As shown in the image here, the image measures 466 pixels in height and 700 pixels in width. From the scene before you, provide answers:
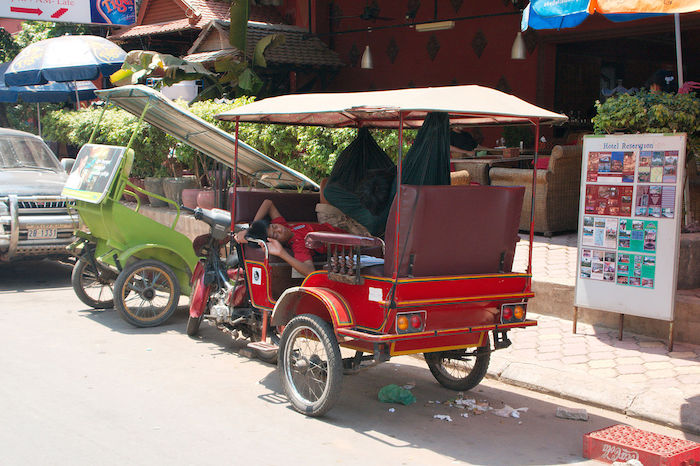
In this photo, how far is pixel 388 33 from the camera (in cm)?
1655

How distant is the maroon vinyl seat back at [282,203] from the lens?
6840 millimetres

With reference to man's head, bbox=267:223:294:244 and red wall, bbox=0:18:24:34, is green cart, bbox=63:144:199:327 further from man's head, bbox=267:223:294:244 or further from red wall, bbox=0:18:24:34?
red wall, bbox=0:18:24:34

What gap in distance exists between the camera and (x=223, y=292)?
6812mm

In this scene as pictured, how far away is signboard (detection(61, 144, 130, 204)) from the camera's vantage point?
25.1ft

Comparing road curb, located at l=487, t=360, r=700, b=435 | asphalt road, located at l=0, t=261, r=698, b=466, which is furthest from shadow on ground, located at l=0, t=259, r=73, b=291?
road curb, located at l=487, t=360, r=700, b=435

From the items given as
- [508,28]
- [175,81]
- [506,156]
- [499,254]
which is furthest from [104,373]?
[508,28]

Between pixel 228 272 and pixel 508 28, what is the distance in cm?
959

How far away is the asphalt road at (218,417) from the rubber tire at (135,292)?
41cm

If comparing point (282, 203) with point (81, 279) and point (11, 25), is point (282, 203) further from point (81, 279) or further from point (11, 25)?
point (11, 25)

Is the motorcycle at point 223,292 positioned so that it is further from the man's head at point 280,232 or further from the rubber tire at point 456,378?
the rubber tire at point 456,378

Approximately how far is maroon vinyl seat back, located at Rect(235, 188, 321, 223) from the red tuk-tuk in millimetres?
1349

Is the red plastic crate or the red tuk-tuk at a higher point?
the red tuk-tuk

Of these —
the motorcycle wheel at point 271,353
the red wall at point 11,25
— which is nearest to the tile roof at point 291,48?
the motorcycle wheel at point 271,353

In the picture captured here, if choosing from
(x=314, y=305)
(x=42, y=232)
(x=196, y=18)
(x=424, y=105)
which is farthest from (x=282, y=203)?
(x=196, y=18)
